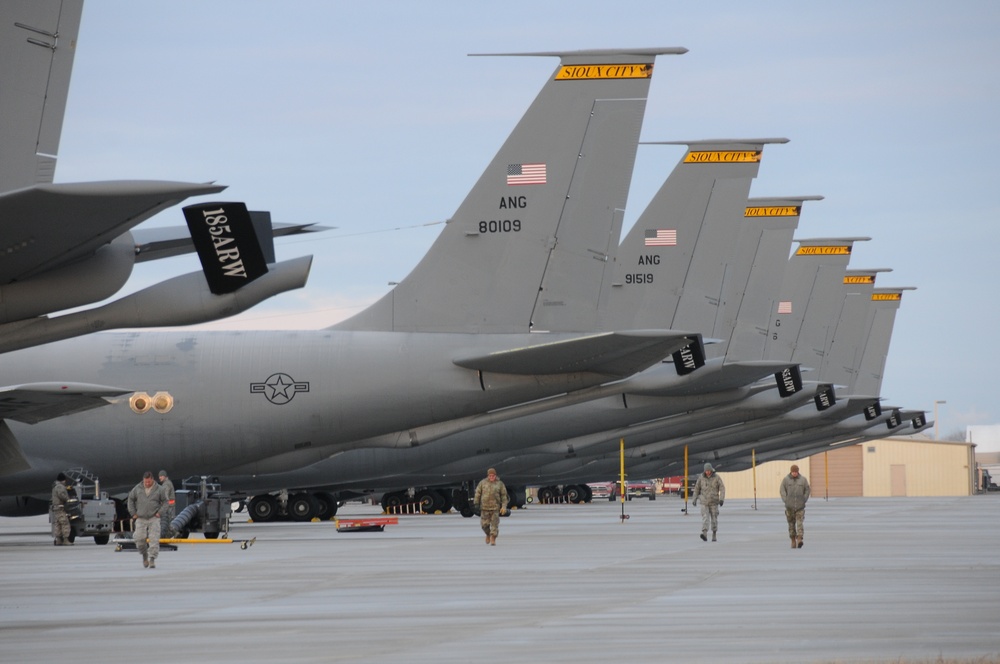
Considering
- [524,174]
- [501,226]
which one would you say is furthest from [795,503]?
[524,174]

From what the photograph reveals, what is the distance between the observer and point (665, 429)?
46750 millimetres

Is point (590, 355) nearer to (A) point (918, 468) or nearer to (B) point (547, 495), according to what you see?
(B) point (547, 495)

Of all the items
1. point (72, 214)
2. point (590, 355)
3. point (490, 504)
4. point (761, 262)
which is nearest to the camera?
point (72, 214)

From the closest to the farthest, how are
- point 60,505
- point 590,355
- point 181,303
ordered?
point 181,303
point 590,355
point 60,505

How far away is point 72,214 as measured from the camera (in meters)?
9.88

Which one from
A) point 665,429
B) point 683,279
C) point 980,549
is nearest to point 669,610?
point 980,549

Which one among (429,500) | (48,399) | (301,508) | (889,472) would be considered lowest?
(301,508)

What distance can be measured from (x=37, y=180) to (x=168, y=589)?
6385 millimetres

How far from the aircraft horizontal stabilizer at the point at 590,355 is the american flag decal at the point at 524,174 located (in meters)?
3.24

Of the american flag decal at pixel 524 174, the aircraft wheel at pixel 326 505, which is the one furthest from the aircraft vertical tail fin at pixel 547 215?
the aircraft wheel at pixel 326 505

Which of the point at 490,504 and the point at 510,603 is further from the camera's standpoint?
the point at 490,504

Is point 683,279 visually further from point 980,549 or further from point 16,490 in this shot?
point 16,490

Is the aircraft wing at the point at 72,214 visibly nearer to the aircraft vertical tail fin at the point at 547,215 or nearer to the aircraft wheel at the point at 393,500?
the aircraft vertical tail fin at the point at 547,215

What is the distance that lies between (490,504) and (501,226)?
5.58m
